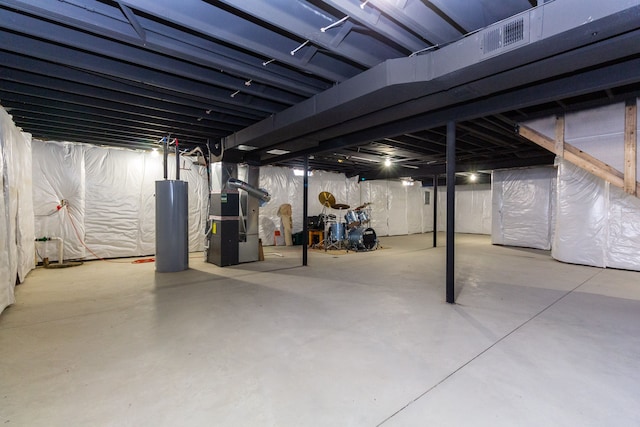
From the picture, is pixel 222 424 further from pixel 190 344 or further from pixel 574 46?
pixel 574 46

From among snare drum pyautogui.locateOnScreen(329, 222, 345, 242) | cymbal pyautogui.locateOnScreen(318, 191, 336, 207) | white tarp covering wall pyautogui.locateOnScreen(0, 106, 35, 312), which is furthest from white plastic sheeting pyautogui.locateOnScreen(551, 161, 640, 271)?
white tarp covering wall pyautogui.locateOnScreen(0, 106, 35, 312)

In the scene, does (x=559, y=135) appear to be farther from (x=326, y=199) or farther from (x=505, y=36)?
(x=326, y=199)

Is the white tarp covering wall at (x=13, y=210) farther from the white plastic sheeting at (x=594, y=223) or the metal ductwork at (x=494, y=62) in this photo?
the white plastic sheeting at (x=594, y=223)

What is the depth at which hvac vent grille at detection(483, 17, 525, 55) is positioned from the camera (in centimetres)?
188

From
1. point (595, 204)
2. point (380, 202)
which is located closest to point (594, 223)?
point (595, 204)

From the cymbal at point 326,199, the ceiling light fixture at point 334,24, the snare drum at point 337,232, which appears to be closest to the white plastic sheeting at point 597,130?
the ceiling light fixture at point 334,24

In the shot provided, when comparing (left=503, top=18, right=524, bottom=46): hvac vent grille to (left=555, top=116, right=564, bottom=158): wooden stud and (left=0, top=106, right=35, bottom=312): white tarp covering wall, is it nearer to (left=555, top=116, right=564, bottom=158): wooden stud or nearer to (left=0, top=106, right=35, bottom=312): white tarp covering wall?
(left=555, top=116, right=564, bottom=158): wooden stud

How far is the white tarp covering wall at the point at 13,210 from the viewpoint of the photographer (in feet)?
9.92

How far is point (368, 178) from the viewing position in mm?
9711

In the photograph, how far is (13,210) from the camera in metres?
3.53

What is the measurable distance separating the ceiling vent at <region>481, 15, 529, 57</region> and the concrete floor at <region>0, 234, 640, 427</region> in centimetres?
211

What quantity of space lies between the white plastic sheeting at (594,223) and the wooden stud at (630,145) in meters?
1.45

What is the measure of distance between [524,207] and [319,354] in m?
7.60

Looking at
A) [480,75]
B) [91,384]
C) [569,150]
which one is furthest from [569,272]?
[91,384]
